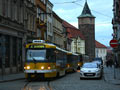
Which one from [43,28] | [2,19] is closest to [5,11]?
[2,19]

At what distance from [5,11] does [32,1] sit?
12130 millimetres

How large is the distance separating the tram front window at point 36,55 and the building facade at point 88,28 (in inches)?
4407

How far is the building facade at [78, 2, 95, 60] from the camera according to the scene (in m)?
135

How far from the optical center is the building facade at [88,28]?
134750 millimetres

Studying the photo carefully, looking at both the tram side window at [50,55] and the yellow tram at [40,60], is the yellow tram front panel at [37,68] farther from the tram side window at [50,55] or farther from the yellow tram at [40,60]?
the tram side window at [50,55]

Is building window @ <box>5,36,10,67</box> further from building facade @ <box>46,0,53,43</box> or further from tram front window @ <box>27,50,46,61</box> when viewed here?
building facade @ <box>46,0,53,43</box>

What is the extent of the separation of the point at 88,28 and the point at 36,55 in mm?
113354

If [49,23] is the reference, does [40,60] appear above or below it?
below

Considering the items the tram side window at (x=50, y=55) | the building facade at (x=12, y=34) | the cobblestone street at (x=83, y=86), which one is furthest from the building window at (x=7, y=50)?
the cobblestone street at (x=83, y=86)

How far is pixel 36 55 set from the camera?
2308 cm

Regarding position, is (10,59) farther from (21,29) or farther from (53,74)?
(53,74)

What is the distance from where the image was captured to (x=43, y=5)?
51750 millimetres

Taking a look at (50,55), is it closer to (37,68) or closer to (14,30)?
(37,68)

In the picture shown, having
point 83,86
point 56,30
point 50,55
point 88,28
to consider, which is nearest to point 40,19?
point 56,30
